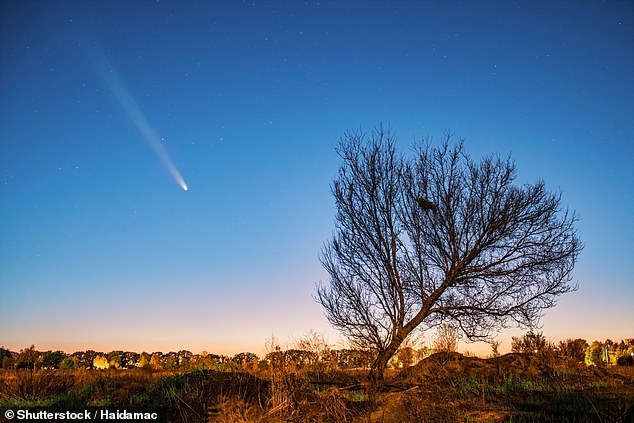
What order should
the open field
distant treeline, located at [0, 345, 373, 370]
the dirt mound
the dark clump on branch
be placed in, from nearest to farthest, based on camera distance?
the open field
distant treeline, located at [0, 345, 373, 370]
the dark clump on branch
the dirt mound

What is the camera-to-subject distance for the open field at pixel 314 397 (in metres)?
8.04

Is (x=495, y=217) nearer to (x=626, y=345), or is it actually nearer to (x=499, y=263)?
(x=499, y=263)

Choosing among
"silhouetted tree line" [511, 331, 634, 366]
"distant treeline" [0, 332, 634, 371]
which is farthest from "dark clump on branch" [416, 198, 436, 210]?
"silhouetted tree line" [511, 331, 634, 366]

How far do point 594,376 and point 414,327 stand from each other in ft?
20.7

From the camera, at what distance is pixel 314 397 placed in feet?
30.6

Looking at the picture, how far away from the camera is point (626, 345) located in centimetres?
2097

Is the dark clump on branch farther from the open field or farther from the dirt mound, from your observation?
the dirt mound

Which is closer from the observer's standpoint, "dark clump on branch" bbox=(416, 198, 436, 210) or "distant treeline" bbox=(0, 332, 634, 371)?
"distant treeline" bbox=(0, 332, 634, 371)

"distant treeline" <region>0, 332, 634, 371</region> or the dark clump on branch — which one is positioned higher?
the dark clump on branch

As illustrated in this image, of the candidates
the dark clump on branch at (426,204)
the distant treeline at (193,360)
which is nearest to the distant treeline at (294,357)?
the distant treeline at (193,360)

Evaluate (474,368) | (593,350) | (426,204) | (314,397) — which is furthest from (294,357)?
(593,350)

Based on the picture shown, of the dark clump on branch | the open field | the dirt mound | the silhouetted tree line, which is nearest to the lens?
the open field

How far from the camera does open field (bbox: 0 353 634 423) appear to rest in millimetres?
8039

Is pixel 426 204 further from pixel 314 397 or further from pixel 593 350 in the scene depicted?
pixel 593 350
